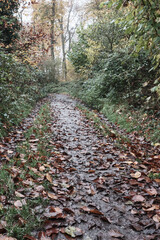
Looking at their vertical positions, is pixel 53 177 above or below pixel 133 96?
below

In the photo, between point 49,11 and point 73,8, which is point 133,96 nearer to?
point 49,11

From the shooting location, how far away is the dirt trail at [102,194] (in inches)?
69.1

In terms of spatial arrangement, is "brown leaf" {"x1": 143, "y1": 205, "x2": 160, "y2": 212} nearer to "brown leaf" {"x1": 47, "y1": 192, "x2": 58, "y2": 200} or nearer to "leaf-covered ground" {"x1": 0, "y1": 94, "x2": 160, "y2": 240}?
"leaf-covered ground" {"x1": 0, "y1": 94, "x2": 160, "y2": 240}

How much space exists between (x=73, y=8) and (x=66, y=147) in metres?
28.8

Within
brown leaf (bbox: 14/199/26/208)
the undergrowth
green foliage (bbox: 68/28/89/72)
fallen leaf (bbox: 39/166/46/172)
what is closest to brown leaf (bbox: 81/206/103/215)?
brown leaf (bbox: 14/199/26/208)

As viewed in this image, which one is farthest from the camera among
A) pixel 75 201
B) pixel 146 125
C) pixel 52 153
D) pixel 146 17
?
pixel 146 125

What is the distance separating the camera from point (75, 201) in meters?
2.16

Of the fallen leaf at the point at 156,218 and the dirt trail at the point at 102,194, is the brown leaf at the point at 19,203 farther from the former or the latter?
the fallen leaf at the point at 156,218

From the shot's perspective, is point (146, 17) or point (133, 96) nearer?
point (146, 17)

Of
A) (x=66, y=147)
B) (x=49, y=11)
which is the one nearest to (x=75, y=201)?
(x=66, y=147)

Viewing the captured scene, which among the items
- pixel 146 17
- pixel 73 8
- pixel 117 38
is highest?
pixel 73 8

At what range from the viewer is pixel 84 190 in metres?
2.41

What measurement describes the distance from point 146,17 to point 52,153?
112 inches

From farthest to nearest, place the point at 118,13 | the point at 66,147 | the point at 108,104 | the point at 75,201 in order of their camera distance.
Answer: the point at 118,13, the point at 108,104, the point at 66,147, the point at 75,201
